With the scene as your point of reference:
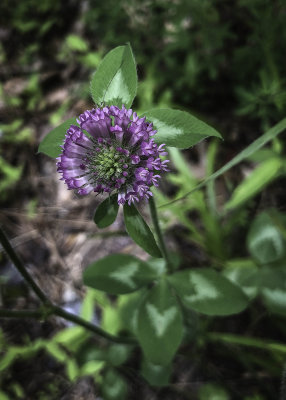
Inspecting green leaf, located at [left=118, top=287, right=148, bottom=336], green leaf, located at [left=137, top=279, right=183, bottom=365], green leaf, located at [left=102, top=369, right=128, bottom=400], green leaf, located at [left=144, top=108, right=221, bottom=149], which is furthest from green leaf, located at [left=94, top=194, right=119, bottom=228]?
green leaf, located at [left=102, top=369, right=128, bottom=400]

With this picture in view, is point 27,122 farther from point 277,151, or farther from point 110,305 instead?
point 277,151

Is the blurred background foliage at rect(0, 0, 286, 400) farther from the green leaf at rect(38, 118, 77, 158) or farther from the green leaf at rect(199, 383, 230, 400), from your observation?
the green leaf at rect(38, 118, 77, 158)

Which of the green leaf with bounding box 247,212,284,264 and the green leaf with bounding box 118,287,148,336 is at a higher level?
the green leaf with bounding box 247,212,284,264

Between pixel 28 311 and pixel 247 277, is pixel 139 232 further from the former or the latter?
pixel 247 277

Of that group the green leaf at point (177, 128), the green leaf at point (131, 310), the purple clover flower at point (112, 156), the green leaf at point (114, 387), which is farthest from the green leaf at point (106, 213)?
the green leaf at point (114, 387)

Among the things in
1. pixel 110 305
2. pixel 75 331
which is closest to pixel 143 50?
pixel 110 305

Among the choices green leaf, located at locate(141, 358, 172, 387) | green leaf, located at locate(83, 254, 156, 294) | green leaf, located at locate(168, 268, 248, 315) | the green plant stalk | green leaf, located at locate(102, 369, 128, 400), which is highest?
the green plant stalk

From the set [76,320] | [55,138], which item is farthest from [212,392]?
[55,138]
